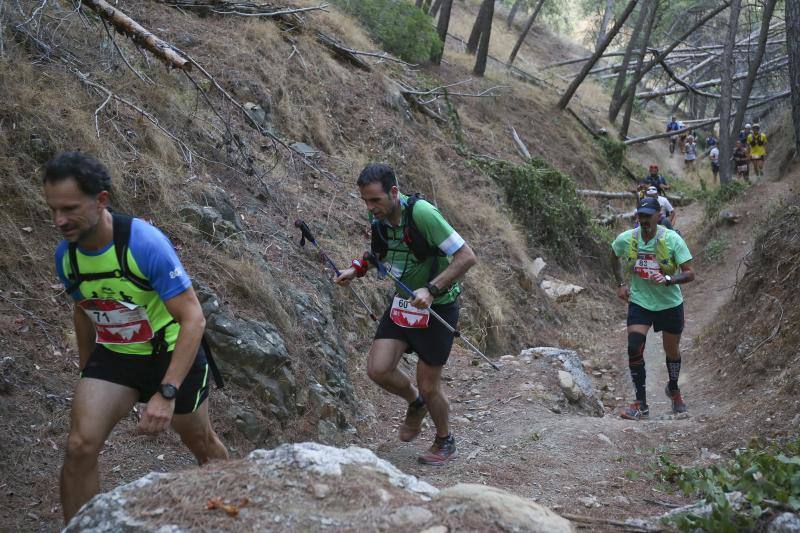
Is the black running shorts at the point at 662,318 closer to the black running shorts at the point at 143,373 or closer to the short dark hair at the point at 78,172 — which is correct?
the black running shorts at the point at 143,373

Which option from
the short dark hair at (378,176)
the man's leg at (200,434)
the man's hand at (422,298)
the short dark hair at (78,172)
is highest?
the short dark hair at (378,176)

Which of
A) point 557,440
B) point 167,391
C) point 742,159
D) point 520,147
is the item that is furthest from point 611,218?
point 167,391

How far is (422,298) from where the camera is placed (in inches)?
206

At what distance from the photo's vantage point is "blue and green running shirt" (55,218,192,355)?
358 centimetres

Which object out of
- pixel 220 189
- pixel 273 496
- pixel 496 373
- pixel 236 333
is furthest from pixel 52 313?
pixel 496 373

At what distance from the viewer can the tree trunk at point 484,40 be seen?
2380 cm

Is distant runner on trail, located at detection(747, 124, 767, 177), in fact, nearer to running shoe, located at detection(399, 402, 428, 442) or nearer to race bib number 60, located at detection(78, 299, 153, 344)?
running shoe, located at detection(399, 402, 428, 442)

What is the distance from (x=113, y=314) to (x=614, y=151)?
79.1ft

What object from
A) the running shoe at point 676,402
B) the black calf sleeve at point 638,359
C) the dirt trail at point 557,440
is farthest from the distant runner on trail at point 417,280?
the running shoe at point 676,402

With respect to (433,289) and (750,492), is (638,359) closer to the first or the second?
(433,289)

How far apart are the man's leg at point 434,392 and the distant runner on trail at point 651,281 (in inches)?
108

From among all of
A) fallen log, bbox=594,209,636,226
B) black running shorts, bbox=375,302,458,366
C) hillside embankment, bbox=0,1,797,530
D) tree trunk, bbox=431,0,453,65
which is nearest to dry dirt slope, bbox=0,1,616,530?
hillside embankment, bbox=0,1,797,530

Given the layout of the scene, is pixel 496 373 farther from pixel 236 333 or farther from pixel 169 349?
pixel 169 349

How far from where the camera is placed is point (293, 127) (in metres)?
11.6
